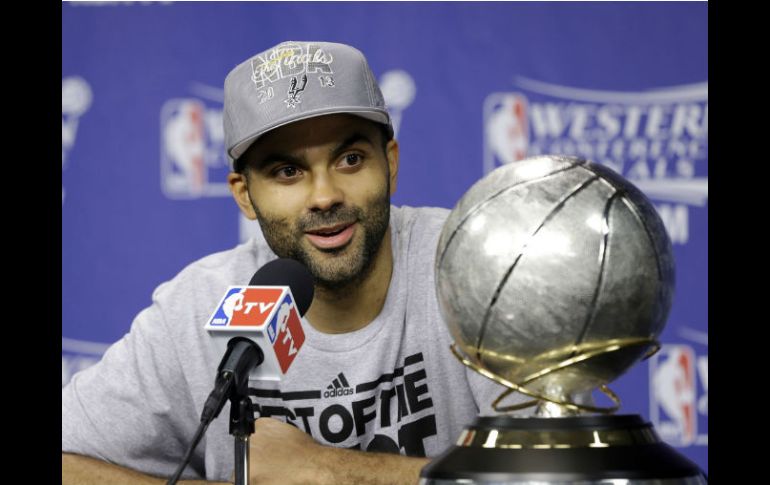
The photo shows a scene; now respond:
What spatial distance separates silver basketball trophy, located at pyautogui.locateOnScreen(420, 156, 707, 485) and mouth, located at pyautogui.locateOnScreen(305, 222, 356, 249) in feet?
2.93

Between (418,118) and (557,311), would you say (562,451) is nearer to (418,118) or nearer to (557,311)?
(557,311)

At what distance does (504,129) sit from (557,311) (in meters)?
1.88

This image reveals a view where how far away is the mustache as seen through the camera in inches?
76.7

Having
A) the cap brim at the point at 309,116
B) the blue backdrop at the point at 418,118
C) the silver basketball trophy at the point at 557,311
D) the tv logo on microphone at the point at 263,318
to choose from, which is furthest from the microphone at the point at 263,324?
the blue backdrop at the point at 418,118

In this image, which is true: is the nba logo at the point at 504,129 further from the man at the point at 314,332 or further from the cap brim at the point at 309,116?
the cap brim at the point at 309,116

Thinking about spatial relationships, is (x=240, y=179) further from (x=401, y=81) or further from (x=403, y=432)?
(x=401, y=81)

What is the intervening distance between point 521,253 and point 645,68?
201 centimetres

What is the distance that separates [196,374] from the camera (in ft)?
7.07

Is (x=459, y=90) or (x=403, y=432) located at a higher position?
(x=459, y=90)

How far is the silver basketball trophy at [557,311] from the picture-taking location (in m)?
1.01

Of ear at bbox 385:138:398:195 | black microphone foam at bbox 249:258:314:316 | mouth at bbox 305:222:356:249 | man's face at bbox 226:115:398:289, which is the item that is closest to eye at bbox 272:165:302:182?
man's face at bbox 226:115:398:289

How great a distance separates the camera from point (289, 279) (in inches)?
55.7
